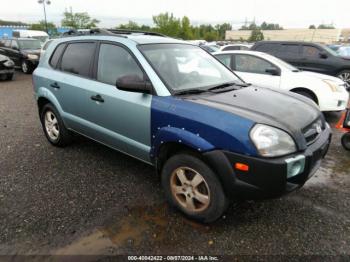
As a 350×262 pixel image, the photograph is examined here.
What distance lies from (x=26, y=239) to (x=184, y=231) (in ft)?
4.78

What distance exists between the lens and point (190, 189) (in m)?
2.85

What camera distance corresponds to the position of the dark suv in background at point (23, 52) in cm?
1381

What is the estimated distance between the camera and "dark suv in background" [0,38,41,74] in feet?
45.3

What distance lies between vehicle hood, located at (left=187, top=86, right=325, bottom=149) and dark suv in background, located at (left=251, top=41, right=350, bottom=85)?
6959mm

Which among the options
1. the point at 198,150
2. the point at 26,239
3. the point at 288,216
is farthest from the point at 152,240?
the point at 288,216

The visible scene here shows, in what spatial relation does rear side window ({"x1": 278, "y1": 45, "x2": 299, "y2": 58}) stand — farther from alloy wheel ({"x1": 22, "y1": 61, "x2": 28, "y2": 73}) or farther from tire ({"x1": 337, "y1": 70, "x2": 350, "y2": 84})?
alloy wheel ({"x1": 22, "y1": 61, "x2": 28, "y2": 73})

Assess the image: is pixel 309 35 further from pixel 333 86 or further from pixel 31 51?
pixel 333 86

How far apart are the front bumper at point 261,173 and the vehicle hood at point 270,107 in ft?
0.68

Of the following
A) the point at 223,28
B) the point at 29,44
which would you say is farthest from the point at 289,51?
the point at 223,28

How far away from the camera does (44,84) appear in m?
4.53

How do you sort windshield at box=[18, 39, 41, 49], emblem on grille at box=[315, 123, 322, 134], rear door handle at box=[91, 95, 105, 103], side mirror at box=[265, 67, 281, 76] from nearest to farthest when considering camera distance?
emblem on grille at box=[315, 123, 322, 134], rear door handle at box=[91, 95, 105, 103], side mirror at box=[265, 67, 281, 76], windshield at box=[18, 39, 41, 49]

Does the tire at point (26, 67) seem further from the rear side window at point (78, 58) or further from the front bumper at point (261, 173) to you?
the front bumper at point (261, 173)

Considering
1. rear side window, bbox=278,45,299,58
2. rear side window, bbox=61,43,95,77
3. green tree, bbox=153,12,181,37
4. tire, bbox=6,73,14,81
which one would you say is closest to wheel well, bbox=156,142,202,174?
rear side window, bbox=61,43,95,77

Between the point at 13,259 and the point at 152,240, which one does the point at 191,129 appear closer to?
the point at 152,240
